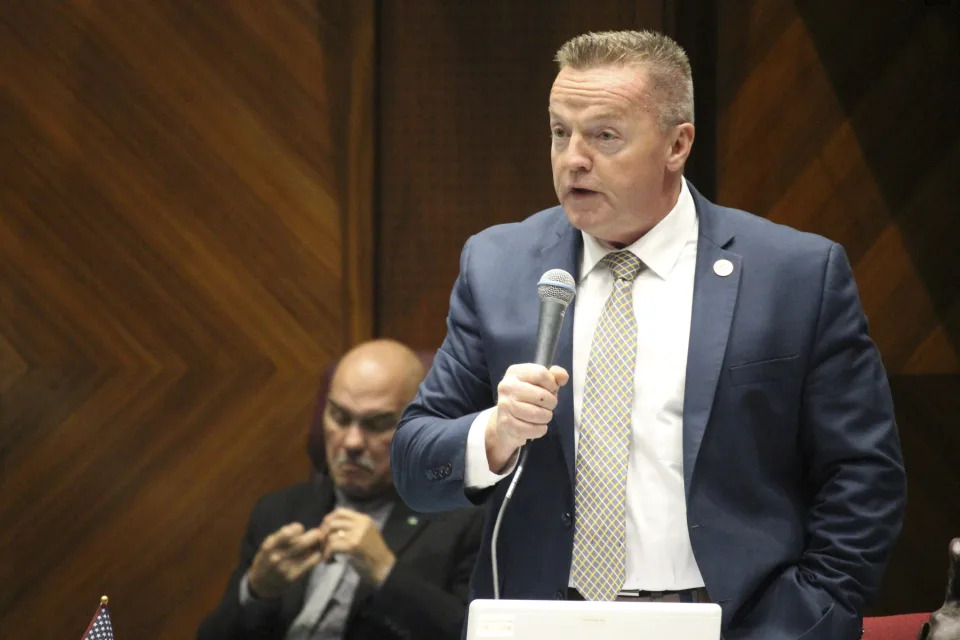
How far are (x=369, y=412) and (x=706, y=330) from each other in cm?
144

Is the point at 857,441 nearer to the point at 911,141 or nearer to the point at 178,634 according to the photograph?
the point at 911,141

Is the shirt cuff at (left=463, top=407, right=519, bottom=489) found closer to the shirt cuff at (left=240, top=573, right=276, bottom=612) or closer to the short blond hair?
the short blond hair

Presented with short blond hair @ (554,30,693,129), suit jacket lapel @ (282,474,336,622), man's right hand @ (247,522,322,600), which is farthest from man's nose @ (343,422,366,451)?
short blond hair @ (554,30,693,129)

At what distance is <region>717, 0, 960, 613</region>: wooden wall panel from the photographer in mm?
3395

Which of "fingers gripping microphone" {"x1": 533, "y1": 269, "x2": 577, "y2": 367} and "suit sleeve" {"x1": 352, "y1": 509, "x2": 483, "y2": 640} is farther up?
"fingers gripping microphone" {"x1": 533, "y1": 269, "x2": 577, "y2": 367}

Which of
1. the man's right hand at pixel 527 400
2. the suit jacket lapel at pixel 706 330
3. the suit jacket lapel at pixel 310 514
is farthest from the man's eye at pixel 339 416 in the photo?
the man's right hand at pixel 527 400

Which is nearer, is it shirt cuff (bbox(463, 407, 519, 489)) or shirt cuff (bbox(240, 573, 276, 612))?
shirt cuff (bbox(463, 407, 519, 489))

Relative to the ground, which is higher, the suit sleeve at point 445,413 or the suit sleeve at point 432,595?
the suit sleeve at point 445,413

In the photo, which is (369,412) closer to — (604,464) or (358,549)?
(358,549)

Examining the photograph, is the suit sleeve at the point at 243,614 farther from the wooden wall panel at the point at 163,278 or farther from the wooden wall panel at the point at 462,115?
the wooden wall panel at the point at 462,115

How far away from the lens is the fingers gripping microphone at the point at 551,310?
169cm

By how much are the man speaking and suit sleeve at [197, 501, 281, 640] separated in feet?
4.43

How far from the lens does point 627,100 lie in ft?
6.34

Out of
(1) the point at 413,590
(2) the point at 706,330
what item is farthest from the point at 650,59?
(1) the point at 413,590
